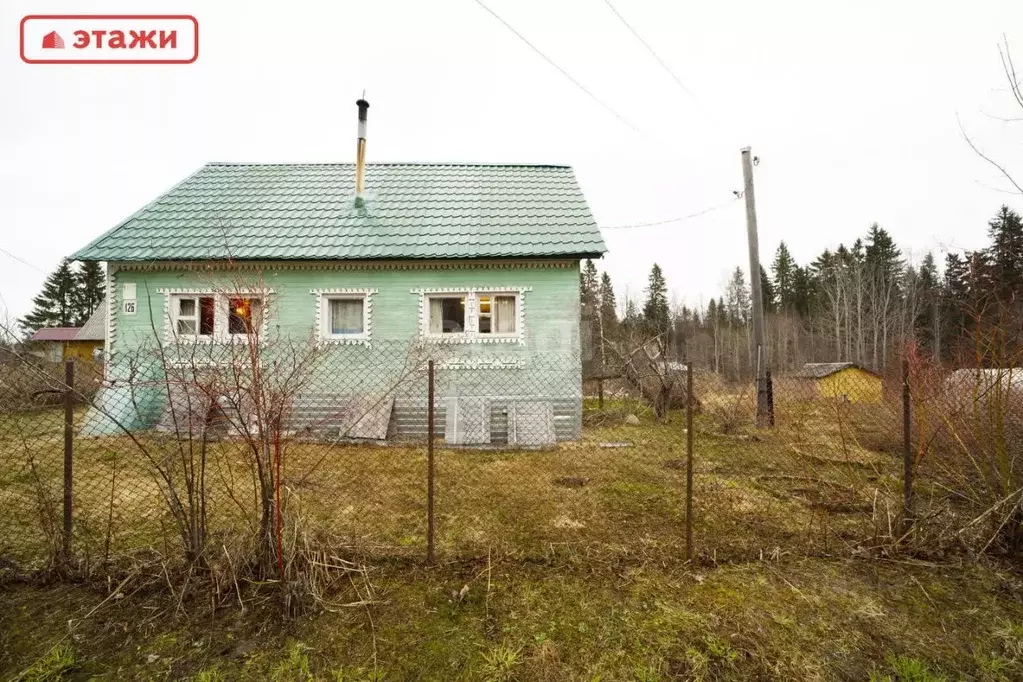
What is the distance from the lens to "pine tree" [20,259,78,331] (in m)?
40.8

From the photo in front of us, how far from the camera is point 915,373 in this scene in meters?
4.04

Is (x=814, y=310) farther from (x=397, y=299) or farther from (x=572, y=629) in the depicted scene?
(x=572, y=629)

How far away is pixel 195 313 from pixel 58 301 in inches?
1952

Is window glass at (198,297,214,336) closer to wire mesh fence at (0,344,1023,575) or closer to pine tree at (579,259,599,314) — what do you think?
wire mesh fence at (0,344,1023,575)

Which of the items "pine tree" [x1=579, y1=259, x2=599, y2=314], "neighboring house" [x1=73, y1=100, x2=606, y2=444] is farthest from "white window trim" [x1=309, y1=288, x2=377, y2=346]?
"pine tree" [x1=579, y1=259, x2=599, y2=314]

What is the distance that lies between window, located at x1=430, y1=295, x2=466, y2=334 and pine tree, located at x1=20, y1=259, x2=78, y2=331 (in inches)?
2026

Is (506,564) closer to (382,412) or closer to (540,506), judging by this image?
(540,506)

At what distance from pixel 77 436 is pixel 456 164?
1102cm

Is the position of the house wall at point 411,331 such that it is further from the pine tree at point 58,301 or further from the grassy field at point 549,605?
the pine tree at point 58,301

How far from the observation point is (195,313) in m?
9.43

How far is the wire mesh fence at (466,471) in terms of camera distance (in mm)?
3203

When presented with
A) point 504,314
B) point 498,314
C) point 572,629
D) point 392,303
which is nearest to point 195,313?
point 392,303

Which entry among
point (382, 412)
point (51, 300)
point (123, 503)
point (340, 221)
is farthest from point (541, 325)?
point (51, 300)

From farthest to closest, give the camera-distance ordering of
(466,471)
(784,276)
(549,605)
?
(784,276), (466,471), (549,605)
